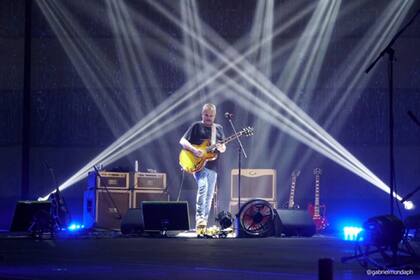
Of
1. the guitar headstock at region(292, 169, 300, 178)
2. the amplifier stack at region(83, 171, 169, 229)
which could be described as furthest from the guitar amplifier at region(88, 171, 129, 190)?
the guitar headstock at region(292, 169, 300, 178)

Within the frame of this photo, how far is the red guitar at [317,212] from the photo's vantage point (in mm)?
12305

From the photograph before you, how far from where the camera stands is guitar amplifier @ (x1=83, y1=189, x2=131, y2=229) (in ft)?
39.2

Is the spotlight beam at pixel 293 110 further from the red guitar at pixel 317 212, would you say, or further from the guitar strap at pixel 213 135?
the guitar strap at pixel 213 135

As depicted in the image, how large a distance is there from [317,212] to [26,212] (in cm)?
457

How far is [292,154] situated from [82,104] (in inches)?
146

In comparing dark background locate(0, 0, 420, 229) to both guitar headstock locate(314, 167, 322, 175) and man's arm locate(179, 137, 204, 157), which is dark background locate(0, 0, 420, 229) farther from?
man's arm locate(179, 137, 204, 157)

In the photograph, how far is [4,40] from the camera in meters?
13.7

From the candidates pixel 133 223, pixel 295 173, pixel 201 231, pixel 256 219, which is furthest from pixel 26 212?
pixel 295 173

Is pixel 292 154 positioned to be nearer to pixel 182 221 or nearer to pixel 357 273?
pixel 182 221

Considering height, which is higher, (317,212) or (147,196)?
(147,196)

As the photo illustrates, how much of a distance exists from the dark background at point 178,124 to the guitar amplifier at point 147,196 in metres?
1.10

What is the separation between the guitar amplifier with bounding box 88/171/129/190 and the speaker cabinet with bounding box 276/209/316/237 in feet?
8.95

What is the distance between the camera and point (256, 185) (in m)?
11.9

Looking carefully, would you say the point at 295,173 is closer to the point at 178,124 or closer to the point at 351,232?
the point at 178,124
